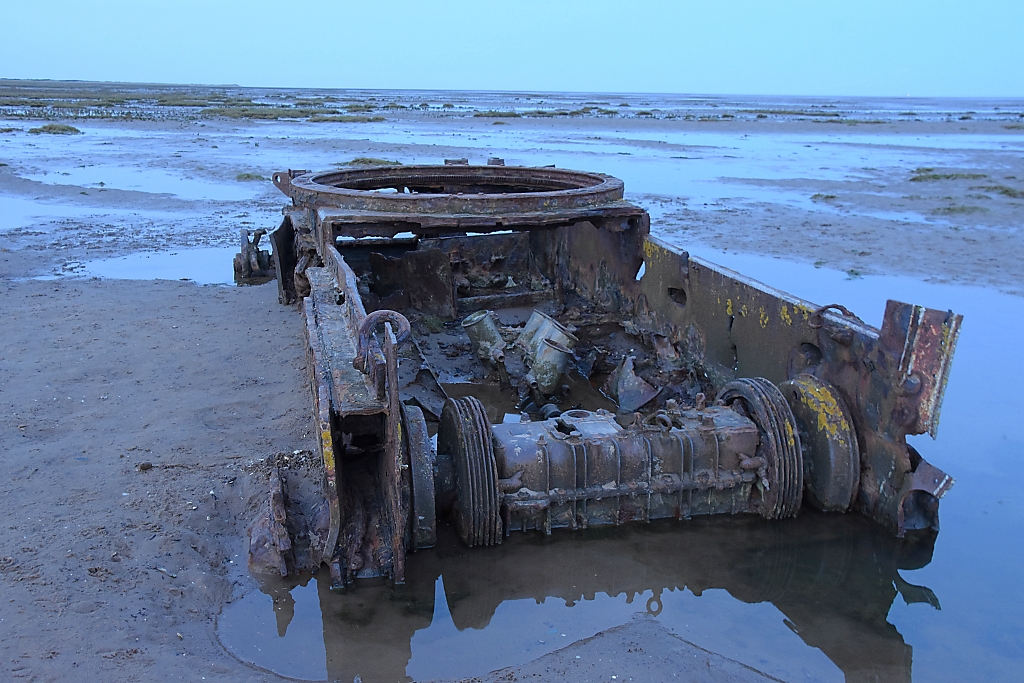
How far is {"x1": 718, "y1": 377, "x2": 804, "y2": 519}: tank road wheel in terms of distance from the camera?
381 centimetres

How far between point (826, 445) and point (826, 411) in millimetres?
166

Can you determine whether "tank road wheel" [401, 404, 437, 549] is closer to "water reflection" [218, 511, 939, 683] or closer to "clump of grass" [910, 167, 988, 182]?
"water reflection" [218, 511, 939, 683]

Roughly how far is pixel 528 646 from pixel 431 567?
2.15 ft

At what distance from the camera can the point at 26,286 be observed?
8.51 metres

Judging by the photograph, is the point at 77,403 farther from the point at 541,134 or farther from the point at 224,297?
the point at 541,134

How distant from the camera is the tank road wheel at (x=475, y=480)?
3.56 m

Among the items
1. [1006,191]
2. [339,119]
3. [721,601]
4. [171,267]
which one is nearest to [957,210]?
[1006,191]

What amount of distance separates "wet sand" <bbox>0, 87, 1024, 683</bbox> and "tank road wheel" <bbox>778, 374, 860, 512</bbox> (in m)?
1.24

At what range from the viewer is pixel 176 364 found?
621 centimetres

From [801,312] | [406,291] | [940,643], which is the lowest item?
[940,643]

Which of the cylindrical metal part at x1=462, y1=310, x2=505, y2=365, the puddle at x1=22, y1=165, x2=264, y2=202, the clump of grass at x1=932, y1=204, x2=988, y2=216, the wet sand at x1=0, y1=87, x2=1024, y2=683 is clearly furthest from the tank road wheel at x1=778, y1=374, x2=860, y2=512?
the puddle at x1=22, y1=165, x2=264, y2=202

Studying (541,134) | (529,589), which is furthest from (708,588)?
(541,134)

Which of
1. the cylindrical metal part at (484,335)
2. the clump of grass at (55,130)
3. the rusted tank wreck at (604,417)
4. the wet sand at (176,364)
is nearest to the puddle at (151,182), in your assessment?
the wet sand at (176,364)

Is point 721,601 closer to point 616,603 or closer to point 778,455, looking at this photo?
point 616,603
